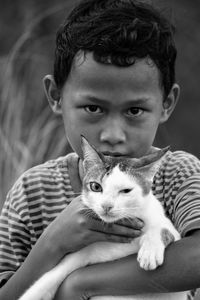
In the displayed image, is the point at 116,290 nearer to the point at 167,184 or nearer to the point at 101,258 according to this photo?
the point at 101,258

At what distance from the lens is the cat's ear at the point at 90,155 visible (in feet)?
5.14

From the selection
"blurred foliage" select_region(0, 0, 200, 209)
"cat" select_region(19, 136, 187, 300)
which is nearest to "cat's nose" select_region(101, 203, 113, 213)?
"cat" select_region(19, 136, 187, 300)

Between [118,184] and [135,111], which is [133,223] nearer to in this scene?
[118,184]

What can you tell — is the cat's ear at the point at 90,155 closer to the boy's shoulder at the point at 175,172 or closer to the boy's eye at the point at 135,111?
the boy's eye at the point at 135,111

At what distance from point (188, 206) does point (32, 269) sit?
0.46m

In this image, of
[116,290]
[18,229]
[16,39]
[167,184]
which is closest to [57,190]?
[18,229]

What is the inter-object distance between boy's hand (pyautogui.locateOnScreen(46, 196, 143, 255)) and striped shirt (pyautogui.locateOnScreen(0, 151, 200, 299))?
0.21m

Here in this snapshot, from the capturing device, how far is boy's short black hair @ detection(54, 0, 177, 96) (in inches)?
67.6

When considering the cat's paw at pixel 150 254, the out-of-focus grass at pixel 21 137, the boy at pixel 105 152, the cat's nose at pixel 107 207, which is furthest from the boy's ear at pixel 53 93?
the out-of-focus grass at pixel 21 137

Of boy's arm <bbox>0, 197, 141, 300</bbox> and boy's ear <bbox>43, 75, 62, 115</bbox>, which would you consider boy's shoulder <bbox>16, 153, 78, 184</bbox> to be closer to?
boy's ear <bbox>43, 75, 62, 115</bbox>

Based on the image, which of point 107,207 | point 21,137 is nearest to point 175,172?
point 107,207

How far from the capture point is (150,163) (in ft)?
5.05

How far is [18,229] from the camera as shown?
186 centimetres

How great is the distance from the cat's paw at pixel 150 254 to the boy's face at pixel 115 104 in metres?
0.34
